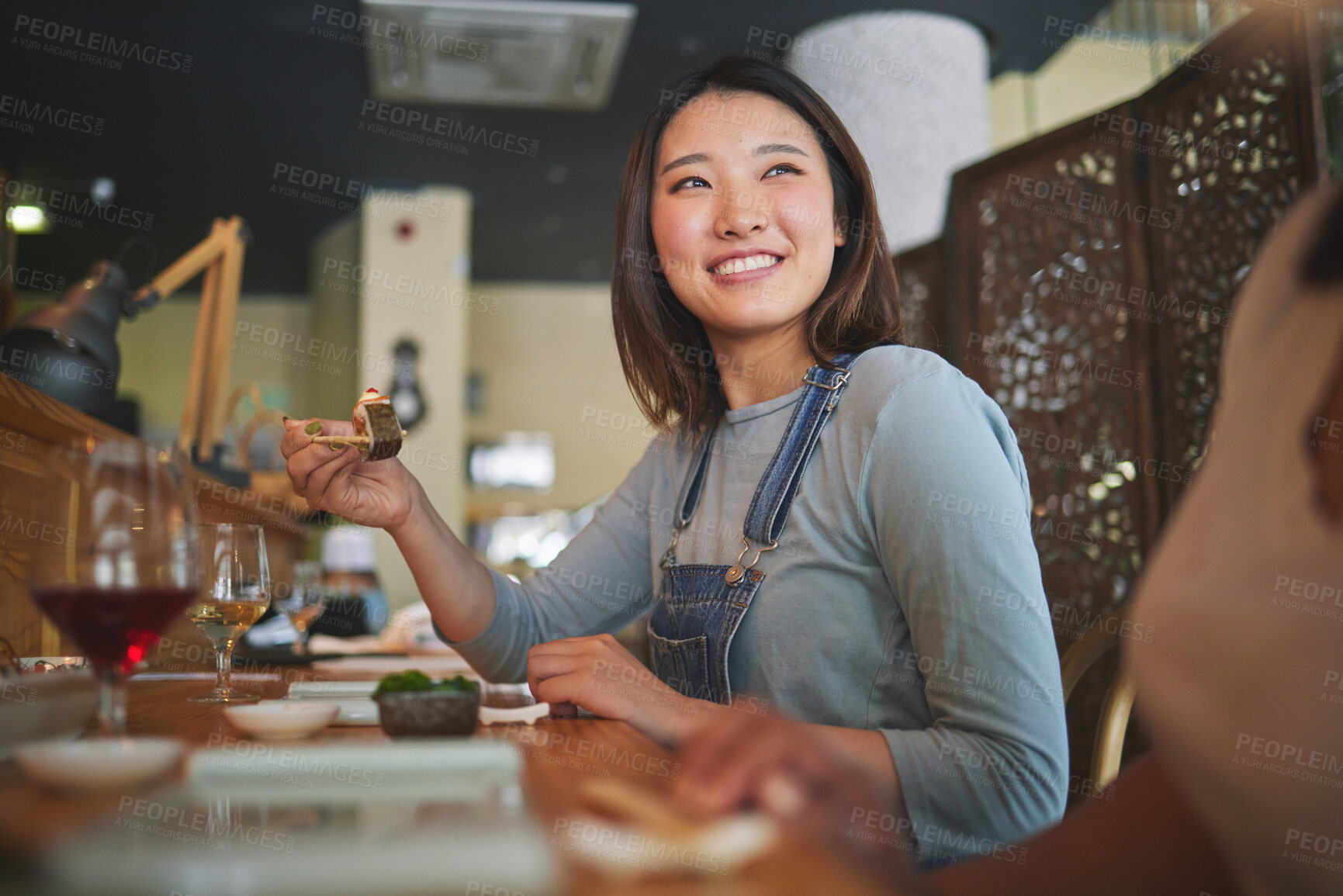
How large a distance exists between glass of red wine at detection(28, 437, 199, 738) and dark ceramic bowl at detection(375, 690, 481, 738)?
25 cm

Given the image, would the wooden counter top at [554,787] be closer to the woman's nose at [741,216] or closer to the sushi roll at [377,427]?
the sushi roll at [377,427]

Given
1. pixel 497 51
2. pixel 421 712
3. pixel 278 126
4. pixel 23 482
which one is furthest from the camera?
pixel 278 126

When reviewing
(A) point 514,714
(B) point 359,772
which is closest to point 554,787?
(B) point 359,772

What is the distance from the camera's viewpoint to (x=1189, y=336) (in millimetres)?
2775

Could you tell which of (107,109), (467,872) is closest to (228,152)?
(107,109)

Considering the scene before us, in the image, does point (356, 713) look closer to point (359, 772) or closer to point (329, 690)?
point (329, 690)

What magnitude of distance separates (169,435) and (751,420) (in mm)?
9412

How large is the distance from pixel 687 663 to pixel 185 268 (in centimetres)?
225

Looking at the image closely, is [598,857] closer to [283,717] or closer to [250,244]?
[283,717]

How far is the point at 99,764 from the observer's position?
58 centimetres

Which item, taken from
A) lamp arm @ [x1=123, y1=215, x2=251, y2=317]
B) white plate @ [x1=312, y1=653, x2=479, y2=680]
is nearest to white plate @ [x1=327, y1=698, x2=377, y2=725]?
white plate @ [x1=312, y1=653, x2=479, y2=680]

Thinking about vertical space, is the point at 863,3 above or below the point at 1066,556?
above

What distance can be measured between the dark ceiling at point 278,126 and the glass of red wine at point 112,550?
13.2 feet

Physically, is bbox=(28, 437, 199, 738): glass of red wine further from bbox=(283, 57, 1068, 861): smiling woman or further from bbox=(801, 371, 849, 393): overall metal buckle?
bbox=(801, 371, 849, 393): overall metal buckle
